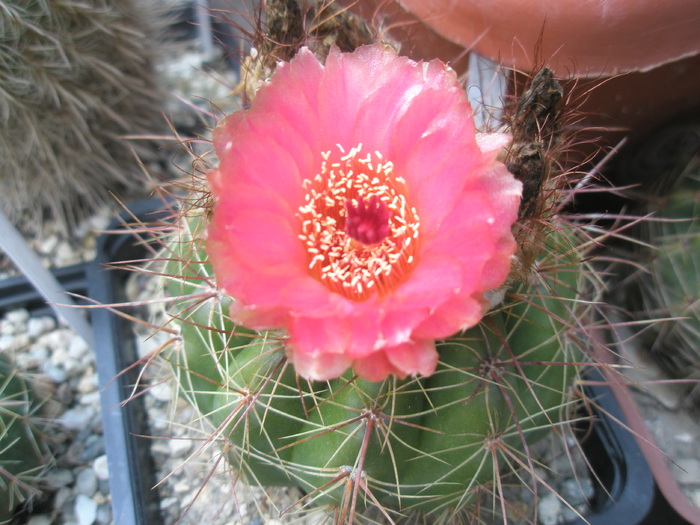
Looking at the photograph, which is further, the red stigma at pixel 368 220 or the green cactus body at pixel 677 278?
the green cactus body at pixel 677 278

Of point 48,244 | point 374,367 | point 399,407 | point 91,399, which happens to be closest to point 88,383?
point 91,399

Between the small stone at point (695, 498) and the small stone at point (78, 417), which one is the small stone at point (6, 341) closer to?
the small stone at point (78, 417)

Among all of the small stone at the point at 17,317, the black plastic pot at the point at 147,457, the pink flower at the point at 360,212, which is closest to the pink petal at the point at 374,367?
the pink flower at the point at 360,212

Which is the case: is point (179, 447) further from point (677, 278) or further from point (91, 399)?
point (677, 278)

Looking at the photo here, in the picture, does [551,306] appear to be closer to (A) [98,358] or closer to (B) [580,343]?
(B) [580,343]

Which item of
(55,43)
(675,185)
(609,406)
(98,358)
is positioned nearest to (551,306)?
(609,406)
